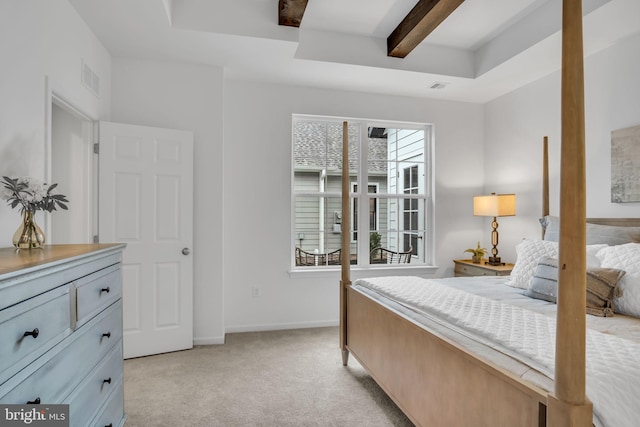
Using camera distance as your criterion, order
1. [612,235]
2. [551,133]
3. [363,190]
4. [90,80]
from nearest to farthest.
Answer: [612,235] < [90,80] < [551,133] < [363,190]

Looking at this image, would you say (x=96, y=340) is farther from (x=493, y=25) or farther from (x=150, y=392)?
(x=493, y=25)

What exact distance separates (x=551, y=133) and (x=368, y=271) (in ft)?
7.69

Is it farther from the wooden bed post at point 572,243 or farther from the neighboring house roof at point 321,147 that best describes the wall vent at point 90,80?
the wooden bed post at point 572,243

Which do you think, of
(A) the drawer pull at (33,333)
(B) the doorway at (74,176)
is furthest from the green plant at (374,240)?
(A) the drawer pull at (33,333)

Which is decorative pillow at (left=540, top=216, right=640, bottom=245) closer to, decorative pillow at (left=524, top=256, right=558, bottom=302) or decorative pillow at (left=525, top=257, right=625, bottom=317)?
decorative pillow at (left=524, top=256, right=558, bottom=302)

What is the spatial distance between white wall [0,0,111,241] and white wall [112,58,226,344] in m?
0.74

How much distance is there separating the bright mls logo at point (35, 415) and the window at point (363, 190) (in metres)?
2.82

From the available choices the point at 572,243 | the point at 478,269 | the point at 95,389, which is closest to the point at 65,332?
the point at 95,389

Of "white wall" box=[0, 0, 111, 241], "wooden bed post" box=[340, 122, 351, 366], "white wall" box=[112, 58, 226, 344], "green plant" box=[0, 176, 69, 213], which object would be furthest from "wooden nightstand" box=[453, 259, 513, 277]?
"white wall" box=[0, 0, 111, 241]

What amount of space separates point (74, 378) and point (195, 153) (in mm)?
2389

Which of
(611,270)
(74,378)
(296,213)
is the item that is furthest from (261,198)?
(611,270)

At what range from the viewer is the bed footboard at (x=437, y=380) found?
1187mm

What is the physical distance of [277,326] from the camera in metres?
3.83

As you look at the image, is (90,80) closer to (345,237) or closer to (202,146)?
(202,146)
